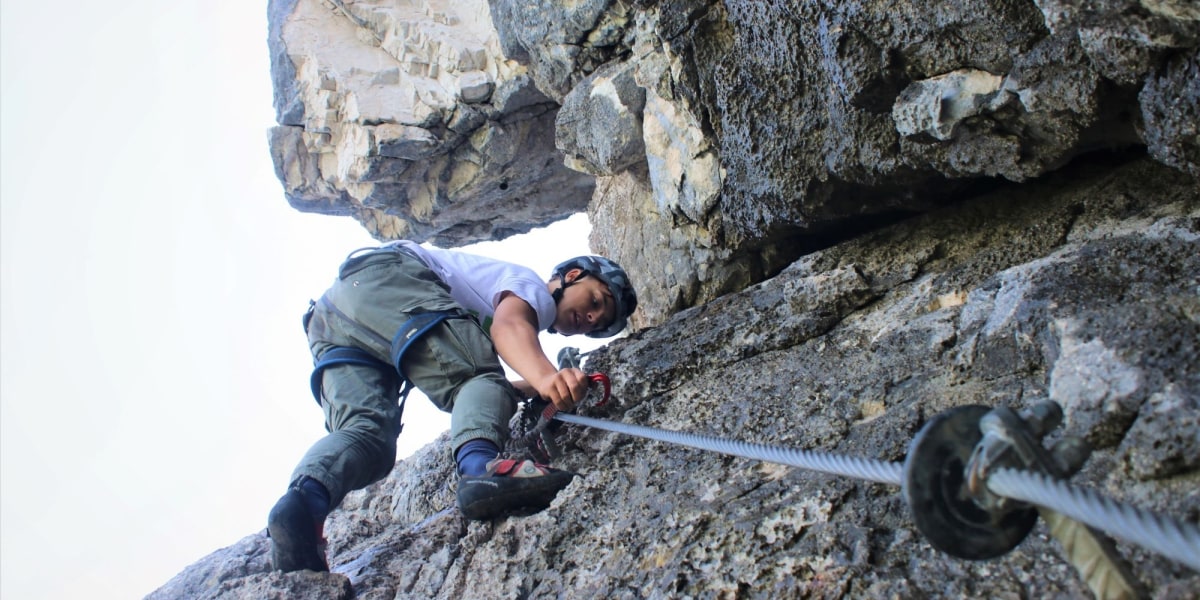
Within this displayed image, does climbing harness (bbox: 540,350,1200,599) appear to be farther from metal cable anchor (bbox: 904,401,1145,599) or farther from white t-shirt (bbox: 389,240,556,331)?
white t-shirt (bbox: 389,240,556,331)

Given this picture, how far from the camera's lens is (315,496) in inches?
101

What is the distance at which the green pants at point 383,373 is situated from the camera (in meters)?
2.73

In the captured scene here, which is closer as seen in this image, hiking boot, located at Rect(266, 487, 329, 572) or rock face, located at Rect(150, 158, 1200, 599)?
rock face, located at Rect(150, 158, 1200, 599)

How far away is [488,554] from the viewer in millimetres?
2408

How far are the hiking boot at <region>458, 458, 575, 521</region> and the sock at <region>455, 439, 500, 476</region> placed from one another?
68 millimetres

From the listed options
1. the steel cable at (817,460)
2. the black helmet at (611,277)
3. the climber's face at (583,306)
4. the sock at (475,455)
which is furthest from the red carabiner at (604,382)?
the steel cable at (817,460)

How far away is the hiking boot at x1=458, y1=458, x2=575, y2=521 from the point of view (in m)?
2.44

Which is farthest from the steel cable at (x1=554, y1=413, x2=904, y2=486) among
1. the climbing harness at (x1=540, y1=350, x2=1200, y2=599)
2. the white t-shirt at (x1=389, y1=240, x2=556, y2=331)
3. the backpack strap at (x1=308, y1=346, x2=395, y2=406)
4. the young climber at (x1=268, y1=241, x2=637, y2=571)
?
the backpack strap at (x1=308, y1=346, x2=395, y2=406)

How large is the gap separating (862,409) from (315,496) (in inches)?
67.2

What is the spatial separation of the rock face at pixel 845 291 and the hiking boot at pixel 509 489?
0.24 ft

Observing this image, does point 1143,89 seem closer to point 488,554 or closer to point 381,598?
point 488,554

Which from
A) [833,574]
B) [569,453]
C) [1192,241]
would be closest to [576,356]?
[569,453]

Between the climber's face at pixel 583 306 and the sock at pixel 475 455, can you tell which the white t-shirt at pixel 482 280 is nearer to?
the climber's face at pixel 583 306

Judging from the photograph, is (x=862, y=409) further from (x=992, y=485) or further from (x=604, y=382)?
(x=992, y=485)
